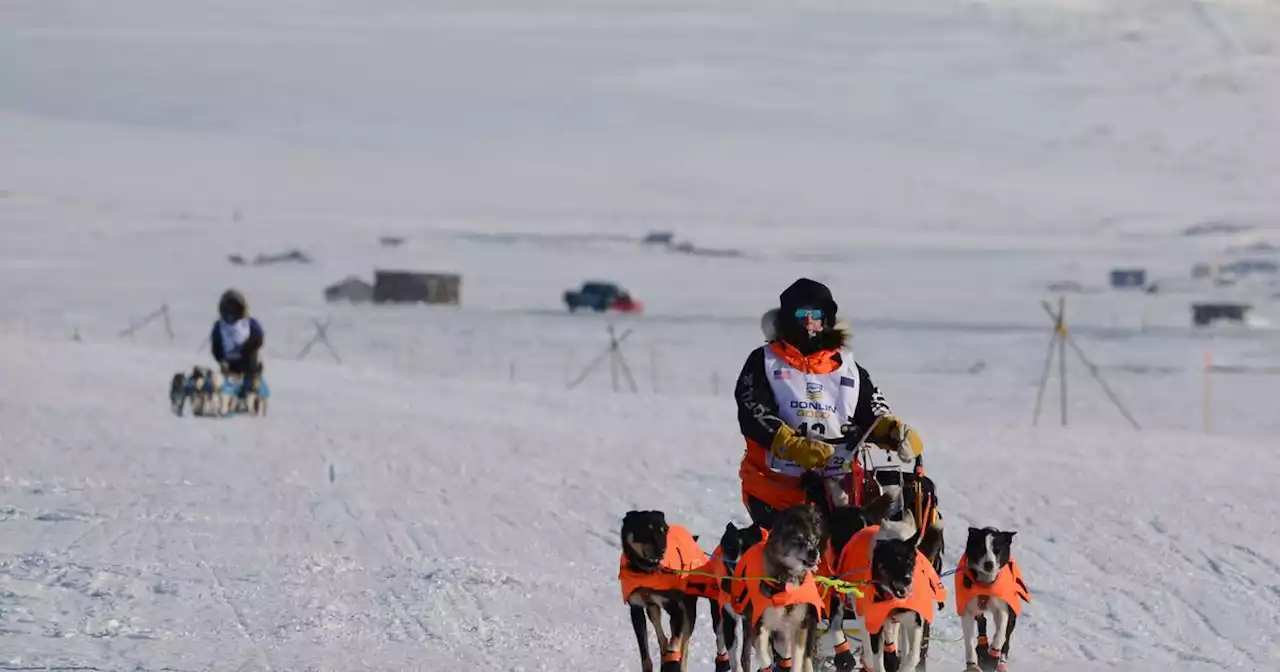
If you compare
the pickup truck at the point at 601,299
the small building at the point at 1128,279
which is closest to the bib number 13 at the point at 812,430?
the pickup truck at the point at 601,299

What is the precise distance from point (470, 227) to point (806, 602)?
91.7 m

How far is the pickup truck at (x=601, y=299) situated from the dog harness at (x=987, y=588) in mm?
Answer: 44253

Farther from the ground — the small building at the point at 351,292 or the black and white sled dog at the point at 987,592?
the black and white sled dog at the point at 987,592

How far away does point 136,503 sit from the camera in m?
13.7

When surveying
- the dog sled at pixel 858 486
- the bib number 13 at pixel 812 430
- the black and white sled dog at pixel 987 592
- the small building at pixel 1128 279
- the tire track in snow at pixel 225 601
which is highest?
the bib number 13 at pixel 812 430

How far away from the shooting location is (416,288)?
180 ft

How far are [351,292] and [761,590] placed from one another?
49141 millimetres

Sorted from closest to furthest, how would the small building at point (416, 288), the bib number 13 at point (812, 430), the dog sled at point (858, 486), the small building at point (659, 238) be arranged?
the dog sled at point (858, 486), the bib number 13 at point (812, 430), the small building at point (416, 288), the small building at point (659, 238)

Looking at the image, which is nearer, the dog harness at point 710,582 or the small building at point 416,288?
the dog harness at point 710,582

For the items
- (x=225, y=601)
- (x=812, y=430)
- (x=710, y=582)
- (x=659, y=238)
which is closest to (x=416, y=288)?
Result: (x=659, y=238)

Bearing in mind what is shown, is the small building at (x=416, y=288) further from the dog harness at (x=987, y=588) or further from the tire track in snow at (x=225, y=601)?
the dog harness at (x=987, y=588)

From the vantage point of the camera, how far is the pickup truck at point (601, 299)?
5184 centimetres

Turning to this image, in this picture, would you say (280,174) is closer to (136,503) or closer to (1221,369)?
(1221,369)

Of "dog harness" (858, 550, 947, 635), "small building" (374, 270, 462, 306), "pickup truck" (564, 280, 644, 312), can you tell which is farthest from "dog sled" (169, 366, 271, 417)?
"small building" (374, 270, 462, 306)
